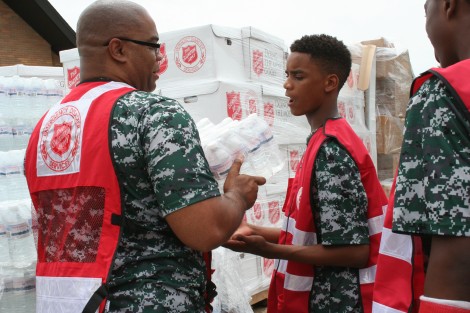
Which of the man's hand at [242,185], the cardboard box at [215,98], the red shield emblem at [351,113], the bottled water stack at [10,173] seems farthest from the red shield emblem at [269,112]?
the man's hand at [242,185]

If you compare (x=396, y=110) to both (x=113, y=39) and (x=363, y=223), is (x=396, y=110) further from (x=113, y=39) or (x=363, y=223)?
(x=113, y=39)

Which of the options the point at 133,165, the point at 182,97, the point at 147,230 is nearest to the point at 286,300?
the point at 147,230

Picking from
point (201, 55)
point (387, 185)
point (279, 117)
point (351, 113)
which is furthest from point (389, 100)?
point (201, 55)

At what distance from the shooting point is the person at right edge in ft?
3.57

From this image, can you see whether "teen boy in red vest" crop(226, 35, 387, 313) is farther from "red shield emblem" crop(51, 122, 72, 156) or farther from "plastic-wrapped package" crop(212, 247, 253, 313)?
"plastic-wrapped package" crop(212, 247, 253, 313)

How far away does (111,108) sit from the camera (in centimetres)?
155

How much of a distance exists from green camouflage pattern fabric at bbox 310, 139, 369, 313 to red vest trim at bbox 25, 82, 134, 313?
35.7 inches

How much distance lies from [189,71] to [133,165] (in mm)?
3162

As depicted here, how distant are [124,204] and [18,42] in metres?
13.1

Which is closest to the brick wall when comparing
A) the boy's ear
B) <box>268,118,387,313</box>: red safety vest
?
the boy's ear

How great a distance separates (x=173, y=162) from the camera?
1468 millimetres

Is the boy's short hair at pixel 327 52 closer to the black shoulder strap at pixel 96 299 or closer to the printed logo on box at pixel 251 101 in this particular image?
the black shoulder strap at pixel 96 299

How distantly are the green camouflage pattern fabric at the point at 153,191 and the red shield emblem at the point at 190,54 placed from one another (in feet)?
9.97

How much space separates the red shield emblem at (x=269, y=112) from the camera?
16.2ft
